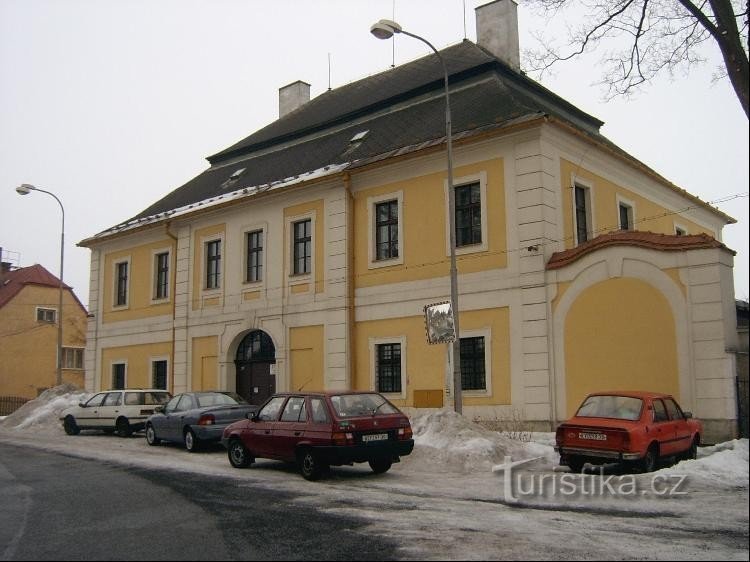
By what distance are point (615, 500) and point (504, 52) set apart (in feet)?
62.3

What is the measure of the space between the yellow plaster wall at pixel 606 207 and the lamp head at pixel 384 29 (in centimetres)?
655

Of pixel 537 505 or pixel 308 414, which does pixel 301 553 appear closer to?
pixel 537 505

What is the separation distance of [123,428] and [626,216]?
653 inches

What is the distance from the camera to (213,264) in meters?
27.3

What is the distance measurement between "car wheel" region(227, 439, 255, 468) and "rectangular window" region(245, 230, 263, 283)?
1186 centimetres

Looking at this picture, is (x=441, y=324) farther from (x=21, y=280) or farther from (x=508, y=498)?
(x=21, y=280)

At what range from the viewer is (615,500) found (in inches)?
380

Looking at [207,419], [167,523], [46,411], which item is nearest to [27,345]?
[46,411]

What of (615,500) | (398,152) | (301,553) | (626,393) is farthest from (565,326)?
(301,553)

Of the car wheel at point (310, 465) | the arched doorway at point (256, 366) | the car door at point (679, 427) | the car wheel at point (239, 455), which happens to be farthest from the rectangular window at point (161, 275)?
the car door at point (679, 427)

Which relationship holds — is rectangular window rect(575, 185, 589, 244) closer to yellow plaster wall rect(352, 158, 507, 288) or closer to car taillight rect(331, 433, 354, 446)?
yellow plaster wall rect(352, 158, 507, 288)

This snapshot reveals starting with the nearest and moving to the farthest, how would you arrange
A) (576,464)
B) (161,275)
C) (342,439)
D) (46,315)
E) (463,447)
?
1. (342,439)
2. (576,464)
3. (463,447)
4. (161,275)
5. (46,315)

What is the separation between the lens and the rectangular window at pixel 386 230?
21859 millimetres

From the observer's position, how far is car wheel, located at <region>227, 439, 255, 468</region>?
540 inches
